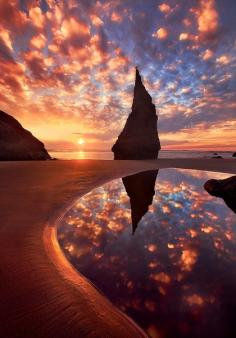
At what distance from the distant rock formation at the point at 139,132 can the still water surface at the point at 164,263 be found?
3091 centimetres

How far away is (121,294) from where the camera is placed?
1.92 metres

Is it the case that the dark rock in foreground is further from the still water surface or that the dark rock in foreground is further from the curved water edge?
the curved water edge

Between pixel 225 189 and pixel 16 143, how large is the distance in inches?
1166

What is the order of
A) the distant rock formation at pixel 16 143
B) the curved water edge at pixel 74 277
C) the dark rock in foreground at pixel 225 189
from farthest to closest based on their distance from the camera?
the distant rock formation at pixel 16 143
the dark rock in foreground at pixel 225 189
the curved water edge at pixel 74 277

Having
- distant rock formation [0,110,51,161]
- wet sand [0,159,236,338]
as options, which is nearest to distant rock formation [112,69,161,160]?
distant rock formation [0,110,51,161]

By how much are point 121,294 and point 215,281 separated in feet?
3.59

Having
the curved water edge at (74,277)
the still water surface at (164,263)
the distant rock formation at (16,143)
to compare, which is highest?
the distant rock formation at (16,143)

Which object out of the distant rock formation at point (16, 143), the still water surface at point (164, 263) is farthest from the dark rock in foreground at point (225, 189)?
the distant rock formation at point (16, 143)

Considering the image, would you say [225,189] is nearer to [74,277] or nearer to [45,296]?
[74,277]

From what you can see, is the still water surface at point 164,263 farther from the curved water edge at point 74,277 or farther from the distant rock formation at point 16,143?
the distant rock formation at point 16,143

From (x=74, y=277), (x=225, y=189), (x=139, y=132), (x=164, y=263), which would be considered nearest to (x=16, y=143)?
(x=139, y=132)

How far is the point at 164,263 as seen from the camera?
2.45 m

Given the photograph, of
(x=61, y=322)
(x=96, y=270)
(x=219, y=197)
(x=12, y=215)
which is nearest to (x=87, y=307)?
(x=61, y=322)

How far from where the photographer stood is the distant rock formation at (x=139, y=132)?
1396 inches
